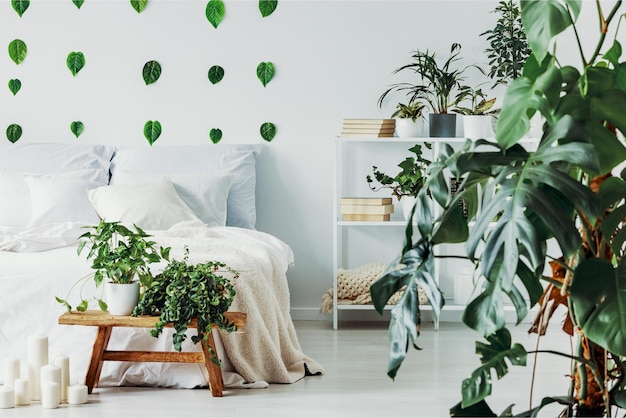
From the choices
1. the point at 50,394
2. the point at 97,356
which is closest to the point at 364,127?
the point at 97,356

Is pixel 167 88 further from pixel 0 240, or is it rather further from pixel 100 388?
pixel 100 388

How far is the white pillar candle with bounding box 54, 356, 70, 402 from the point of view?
2928 mm

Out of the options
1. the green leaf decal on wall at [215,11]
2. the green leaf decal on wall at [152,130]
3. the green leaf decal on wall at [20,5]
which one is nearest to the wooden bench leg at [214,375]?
the green leaf decal on wall at [152,130]

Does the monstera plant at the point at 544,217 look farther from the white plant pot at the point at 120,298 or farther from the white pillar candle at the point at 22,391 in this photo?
the white pillar candle at the point at 22,391

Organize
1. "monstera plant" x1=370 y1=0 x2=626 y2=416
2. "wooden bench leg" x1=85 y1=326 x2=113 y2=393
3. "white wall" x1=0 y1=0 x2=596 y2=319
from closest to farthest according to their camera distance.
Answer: "monstera plant" x1=370 y1=0 x2=626 y2=416
"wooden bench leg" x1=85 y1=326 x2=113 y2=393
"white wall" x1=0 y1=0 x2=596 y2=319

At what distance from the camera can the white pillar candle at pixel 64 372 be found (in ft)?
9.61

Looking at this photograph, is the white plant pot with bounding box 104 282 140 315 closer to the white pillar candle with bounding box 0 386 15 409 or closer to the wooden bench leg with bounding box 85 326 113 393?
the wooden bench leg with bounding box 85 326 113 393

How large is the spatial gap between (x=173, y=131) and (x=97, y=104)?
487 millimetres

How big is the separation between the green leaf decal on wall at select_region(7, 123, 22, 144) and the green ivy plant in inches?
91.8

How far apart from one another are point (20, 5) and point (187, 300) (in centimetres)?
280

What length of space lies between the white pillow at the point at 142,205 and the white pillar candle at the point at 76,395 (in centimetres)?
120

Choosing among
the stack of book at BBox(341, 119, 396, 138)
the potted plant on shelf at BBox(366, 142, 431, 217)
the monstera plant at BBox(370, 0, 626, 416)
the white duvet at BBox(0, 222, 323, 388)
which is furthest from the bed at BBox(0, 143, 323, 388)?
the monstera plant at BBox(370, 0, 626, 416)

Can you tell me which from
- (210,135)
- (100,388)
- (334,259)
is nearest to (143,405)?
(100,388)

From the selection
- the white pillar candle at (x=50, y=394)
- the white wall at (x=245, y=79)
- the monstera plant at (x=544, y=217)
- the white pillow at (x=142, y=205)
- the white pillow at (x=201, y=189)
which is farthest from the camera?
the white wall at (x=245, y=79)
